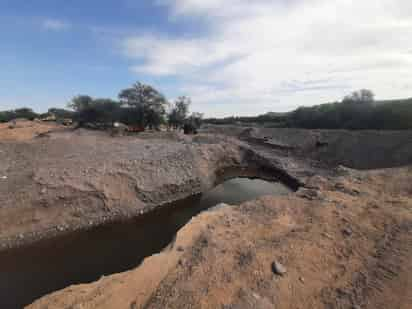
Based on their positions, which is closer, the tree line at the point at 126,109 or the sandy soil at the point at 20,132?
the sandy soil at the point at 20,132

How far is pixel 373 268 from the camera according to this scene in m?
3.19

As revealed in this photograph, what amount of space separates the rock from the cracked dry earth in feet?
0.20

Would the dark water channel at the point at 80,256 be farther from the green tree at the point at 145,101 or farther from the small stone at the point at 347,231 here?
the green tree at the point at 145,101

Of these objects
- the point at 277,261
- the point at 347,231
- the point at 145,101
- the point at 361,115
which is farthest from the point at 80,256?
the point at 361,115

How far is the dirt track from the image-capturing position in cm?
281

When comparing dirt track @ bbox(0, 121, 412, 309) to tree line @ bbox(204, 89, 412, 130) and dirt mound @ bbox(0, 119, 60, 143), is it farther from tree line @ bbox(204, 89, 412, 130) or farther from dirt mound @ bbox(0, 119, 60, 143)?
tree line @ bbox(204, 89, 412, 130)

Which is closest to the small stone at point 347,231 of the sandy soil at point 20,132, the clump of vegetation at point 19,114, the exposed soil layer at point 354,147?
the exposed soil layer at point 354,147

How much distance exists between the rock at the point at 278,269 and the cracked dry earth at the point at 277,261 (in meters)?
0.06

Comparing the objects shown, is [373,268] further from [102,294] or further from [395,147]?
[395,147]

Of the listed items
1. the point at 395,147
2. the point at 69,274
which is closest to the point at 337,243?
the point at 69,274

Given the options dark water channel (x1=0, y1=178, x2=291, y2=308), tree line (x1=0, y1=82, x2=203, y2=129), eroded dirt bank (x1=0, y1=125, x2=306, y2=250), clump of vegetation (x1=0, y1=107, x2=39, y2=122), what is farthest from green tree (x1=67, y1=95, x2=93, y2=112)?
clump of vegetation (x1=0, y1=107, x2=39, y2=122)

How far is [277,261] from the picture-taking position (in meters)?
3.40

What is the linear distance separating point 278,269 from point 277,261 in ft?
0.75

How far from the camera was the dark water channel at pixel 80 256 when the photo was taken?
4.25 metres
